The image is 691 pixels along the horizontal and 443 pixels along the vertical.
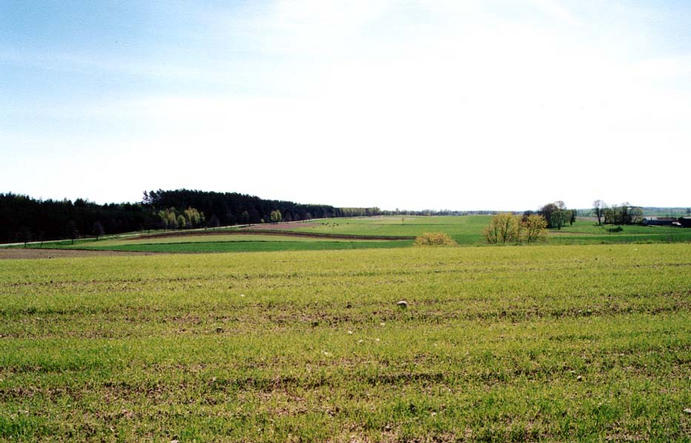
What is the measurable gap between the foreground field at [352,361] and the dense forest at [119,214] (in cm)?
10786

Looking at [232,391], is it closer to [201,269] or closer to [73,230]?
[201,269]

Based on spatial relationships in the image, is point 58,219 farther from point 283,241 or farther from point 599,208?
point 599,208

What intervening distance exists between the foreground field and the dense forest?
108 meters

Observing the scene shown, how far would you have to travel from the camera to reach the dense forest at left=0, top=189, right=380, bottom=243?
335 ft

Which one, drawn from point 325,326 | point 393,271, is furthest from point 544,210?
point 325,326

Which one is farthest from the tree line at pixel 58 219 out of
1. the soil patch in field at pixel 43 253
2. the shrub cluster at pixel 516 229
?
the shrub cluster at pixel 516 229

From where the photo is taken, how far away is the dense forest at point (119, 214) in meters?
102

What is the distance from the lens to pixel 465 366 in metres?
8.34

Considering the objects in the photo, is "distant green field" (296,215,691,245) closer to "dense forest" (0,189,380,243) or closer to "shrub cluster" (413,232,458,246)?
"shrub cluster" (413,232,458,246)

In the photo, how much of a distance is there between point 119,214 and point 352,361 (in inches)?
5294

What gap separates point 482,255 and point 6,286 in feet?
88.4

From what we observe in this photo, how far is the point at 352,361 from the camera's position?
8734 millimetres

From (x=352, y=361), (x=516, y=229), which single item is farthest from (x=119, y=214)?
(x=352, y=361)

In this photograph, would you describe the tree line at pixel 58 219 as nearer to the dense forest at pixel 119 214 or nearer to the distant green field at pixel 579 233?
the dense forest at pixel 119 214
